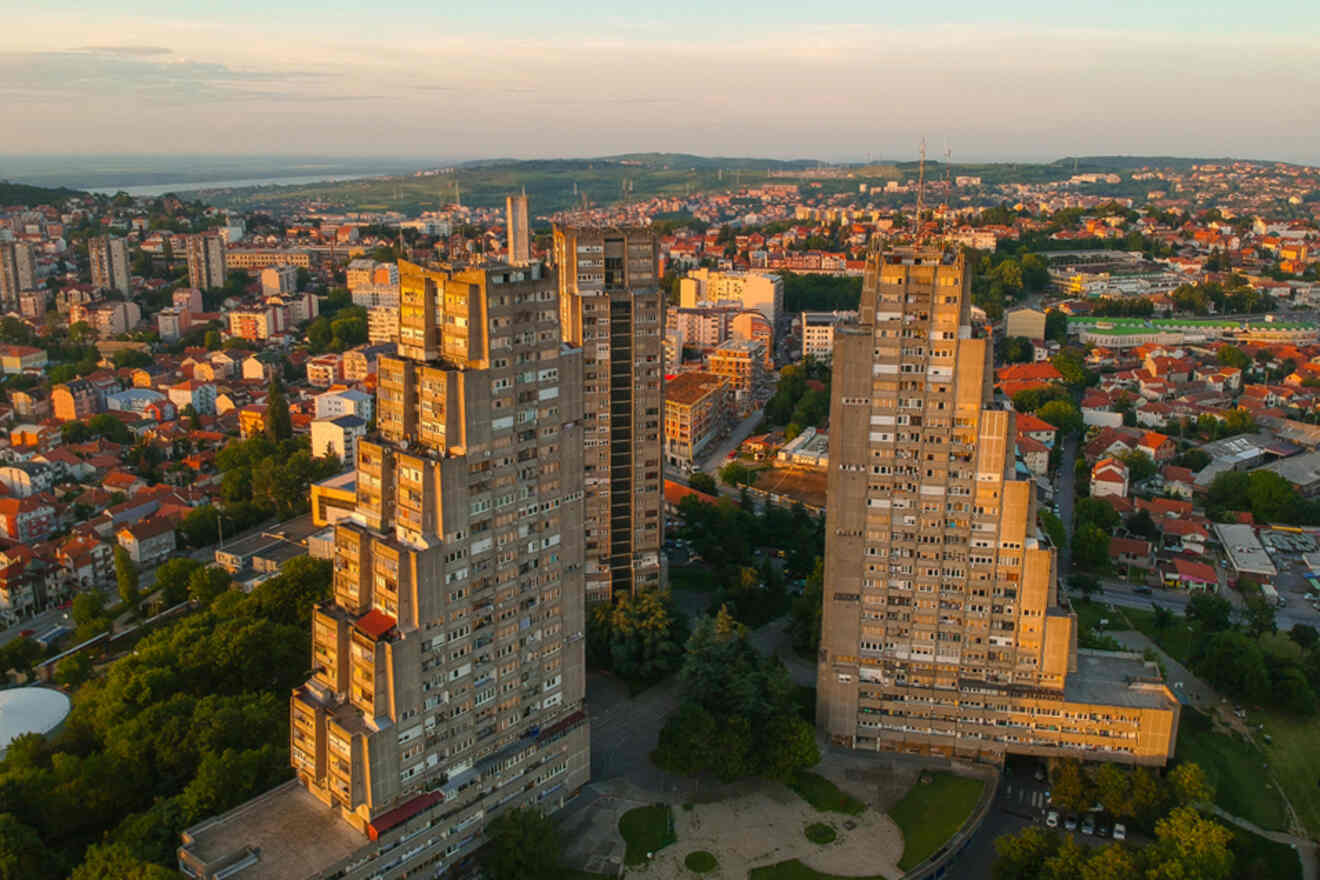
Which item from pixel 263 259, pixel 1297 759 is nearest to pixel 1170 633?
pixel 1297 759

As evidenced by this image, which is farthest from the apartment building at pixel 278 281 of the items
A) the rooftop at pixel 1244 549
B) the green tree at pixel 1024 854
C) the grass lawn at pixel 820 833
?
the green tree at pixel 1024 854

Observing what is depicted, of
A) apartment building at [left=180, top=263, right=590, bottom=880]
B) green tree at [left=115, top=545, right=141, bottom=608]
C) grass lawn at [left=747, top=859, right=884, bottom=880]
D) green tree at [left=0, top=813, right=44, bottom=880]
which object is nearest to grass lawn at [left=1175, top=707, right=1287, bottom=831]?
grass lawn at [left=747, top=859, right=884, bottom=880]

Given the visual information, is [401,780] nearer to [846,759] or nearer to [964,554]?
[846,759]

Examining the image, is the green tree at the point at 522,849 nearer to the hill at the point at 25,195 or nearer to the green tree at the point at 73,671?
the green tree at the point at 73,671

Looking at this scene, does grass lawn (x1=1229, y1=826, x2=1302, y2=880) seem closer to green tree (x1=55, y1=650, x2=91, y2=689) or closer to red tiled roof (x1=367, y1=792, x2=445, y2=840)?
red tiled roof (x1=367, y1=792, x2=445, y2=840)

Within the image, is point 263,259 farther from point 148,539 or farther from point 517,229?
point 517,229

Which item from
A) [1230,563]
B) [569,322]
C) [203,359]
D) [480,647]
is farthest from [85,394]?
[1230,563]
